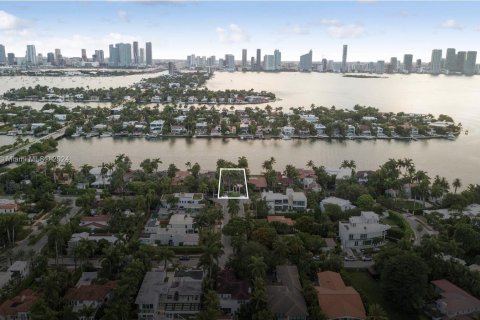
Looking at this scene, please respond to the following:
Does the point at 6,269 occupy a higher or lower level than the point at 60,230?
lower

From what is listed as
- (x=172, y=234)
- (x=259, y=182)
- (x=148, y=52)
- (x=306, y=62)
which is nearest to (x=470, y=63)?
(x=306, y=62)

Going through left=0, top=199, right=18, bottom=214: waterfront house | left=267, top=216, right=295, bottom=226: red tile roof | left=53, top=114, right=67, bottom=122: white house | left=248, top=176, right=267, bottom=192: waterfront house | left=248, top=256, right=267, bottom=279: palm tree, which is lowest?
left=0, top=199, right=18, bottom=214: waterfront house

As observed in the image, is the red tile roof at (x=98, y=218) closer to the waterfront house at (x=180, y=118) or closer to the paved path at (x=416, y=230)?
the paved path at (x=416, y=230)

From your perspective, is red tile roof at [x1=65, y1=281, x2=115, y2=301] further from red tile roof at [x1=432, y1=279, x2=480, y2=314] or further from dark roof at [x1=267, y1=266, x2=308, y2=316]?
red tile roof at [x1=432, y1=279, x2=480, y2=314]

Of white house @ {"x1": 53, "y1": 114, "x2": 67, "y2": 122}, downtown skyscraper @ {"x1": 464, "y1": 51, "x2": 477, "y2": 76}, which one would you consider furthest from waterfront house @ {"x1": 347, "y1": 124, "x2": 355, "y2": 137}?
downtown skyscraper @ {"x1": 464, "y1": 51, "x2": 477, "y2": 76}

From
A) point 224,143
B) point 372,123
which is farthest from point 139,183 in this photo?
point 372,123

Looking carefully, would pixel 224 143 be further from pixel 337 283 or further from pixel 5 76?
pixel 5 76

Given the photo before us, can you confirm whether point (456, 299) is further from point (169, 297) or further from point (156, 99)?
point (156, 99)
